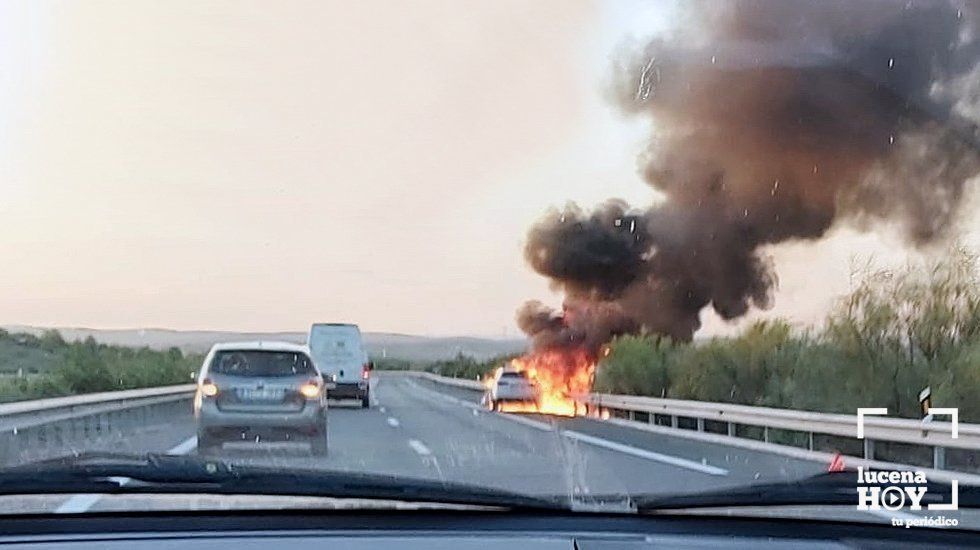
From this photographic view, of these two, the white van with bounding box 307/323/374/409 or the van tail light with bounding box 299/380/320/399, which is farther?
the van tail light with bounding box 299/380/320/399

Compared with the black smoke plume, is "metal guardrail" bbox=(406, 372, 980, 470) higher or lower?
lower

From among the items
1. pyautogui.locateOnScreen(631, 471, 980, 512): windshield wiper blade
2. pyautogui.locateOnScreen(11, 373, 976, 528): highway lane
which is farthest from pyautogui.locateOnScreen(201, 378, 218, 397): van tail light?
pyautogui.locateOnScreen(631, 471, 980, 512): windshield wiper blade

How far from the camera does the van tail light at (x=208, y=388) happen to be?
231 inches

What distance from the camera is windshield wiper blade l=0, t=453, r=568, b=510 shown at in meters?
4.82

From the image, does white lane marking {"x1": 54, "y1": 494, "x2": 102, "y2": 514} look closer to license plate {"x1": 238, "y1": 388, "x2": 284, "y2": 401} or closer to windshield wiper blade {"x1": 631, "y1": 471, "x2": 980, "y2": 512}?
license plate {"x1": 238, "y1": 388, "x2": 284, "y2": 401}

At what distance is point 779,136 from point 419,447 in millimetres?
2094

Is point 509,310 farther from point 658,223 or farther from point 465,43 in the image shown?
point 465,43

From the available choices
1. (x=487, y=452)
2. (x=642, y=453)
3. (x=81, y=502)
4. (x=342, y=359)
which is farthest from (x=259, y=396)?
→ (x=642, y=453)

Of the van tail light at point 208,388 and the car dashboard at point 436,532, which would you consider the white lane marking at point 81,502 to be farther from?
the van tail light at point 208,388

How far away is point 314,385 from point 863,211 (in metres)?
2.76

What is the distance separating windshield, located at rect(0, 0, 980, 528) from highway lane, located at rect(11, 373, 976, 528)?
4 cm

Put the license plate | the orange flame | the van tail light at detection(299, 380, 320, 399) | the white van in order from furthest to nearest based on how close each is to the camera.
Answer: the van tail light at detection(299, 380, 320, 399), the license plate, the orange flame, the white van

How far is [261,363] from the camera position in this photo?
6.14 metres

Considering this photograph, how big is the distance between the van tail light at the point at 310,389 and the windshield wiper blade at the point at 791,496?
1.91 m
